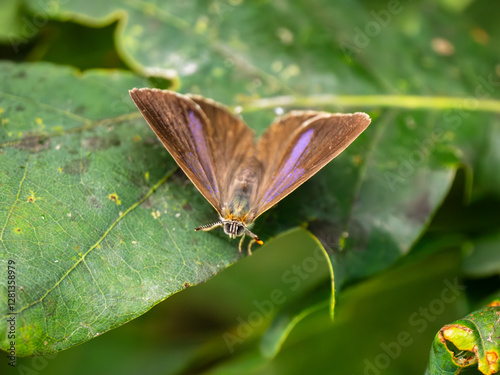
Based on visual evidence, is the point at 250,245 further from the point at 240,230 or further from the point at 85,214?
the point at 85,214

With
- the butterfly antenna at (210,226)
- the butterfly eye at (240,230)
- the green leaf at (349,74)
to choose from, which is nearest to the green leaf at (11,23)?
the green leaf at (349,74)

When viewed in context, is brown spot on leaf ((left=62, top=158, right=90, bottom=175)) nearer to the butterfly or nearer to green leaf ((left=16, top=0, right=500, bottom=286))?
the butterfly

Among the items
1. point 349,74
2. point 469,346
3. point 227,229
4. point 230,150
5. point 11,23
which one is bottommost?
point 11,23

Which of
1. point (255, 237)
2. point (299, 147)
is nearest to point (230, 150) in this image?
point (299, 147)

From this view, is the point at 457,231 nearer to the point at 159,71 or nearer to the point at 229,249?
the point at 229,249

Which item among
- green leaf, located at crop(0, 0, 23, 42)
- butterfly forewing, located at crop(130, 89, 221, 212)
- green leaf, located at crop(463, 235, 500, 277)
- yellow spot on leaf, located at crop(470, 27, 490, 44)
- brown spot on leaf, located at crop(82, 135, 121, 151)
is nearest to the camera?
butterfly forewing, located at crop(130, 89, 221, 212)

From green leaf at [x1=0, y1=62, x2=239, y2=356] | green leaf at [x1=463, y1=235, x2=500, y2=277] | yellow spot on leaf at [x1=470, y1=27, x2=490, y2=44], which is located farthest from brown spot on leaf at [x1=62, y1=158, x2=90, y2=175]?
yellow spot on leaf at [x1=470, y1=27, x2=490, y2=44]

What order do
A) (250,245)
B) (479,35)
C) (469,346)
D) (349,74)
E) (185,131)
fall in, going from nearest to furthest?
(469,346) → (250,245) → (185,131) → (349,74) → (479,35)
